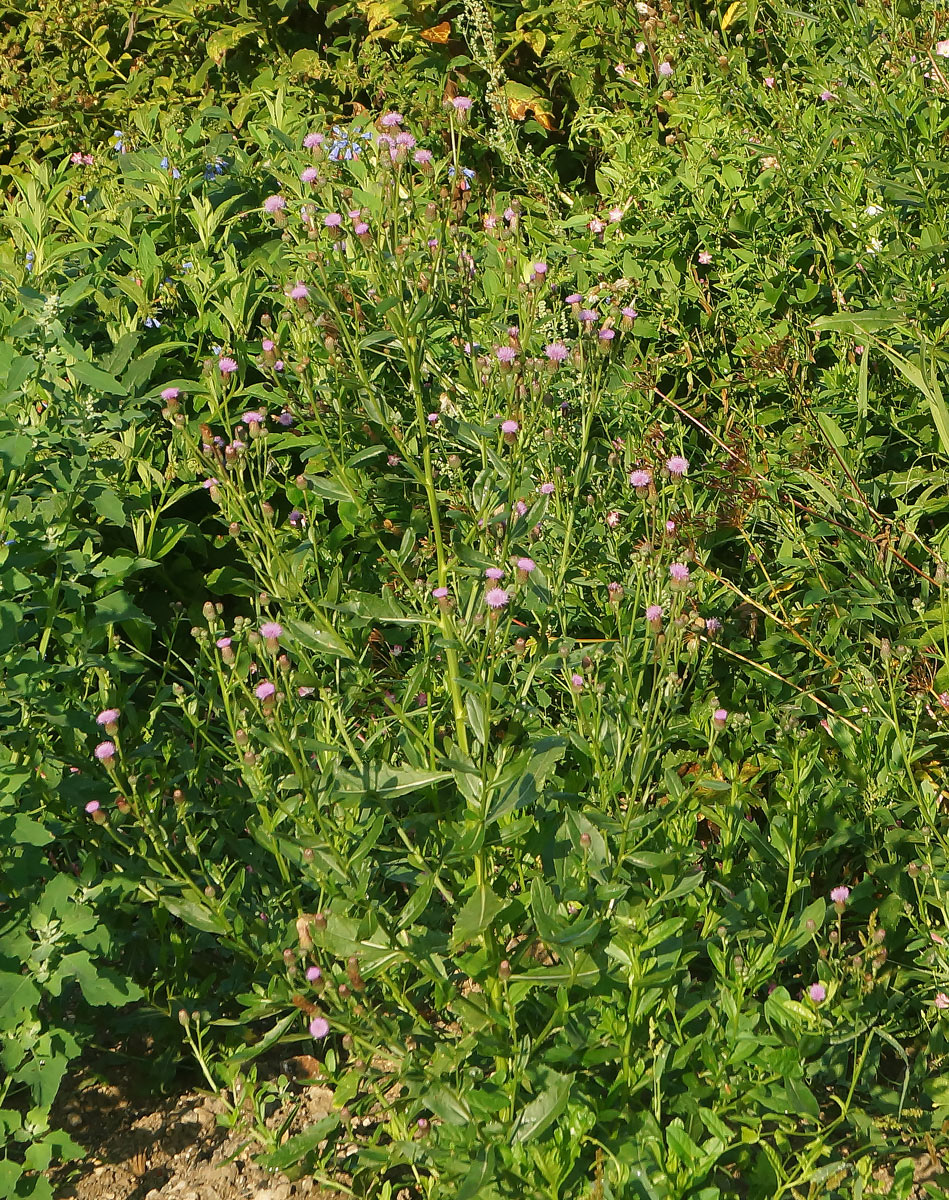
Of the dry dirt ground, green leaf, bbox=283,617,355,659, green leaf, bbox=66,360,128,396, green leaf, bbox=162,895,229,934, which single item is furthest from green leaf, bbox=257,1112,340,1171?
green leaf, bbox=66,360,128,396

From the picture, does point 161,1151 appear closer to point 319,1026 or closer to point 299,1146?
point 299,1146

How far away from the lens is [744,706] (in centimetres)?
279

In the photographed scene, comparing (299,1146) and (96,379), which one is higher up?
(96,379)

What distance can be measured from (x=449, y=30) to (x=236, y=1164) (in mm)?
4410

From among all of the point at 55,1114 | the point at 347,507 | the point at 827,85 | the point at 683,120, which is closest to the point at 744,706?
the point at 347,507

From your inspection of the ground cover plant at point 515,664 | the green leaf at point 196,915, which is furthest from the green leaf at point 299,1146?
the green leaf at point 196,915

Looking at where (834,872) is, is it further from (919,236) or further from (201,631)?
(919,236)

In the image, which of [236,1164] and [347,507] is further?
[347,507]

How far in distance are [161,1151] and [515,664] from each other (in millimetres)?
1110

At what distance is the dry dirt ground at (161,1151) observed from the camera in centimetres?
217

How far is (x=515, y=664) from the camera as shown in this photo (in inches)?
96.0

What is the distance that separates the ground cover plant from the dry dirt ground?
0.07 metres

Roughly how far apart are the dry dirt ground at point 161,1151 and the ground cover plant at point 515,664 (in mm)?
75

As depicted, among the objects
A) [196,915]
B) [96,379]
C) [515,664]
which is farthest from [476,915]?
[96,379]
